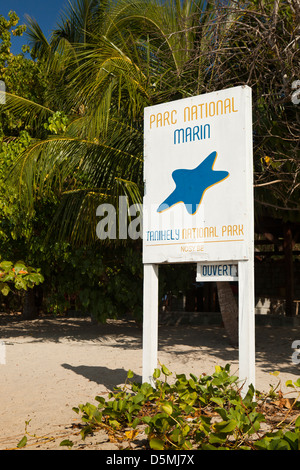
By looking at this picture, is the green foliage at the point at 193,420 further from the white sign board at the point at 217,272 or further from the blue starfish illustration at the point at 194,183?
the blue starfish illustration at the point at 194,183

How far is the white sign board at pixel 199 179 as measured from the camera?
4.09 metres

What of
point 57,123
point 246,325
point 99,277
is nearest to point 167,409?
point 246,325

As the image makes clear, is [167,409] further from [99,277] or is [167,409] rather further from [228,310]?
[99,277]

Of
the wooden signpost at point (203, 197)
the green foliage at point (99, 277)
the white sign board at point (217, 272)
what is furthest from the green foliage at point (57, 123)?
the white sign board at point (217, 272)

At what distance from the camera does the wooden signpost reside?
13.2ft

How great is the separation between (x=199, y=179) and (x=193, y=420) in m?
1.86

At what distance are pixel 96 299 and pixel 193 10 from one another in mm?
5305

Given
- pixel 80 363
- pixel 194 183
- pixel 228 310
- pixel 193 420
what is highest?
pixel 194 183

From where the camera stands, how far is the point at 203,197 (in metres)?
4.25

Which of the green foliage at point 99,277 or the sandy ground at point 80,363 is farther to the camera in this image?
the green foliage at point 99,277

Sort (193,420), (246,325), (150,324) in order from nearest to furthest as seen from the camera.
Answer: (193,420), (246,325), (150,324)

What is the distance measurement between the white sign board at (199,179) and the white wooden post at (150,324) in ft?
0.53
